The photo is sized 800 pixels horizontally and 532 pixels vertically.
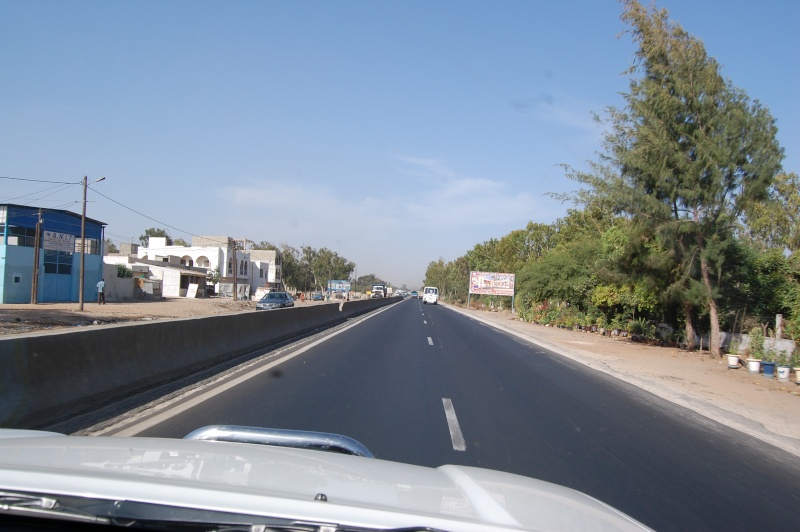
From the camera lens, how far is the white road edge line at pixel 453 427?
755cm

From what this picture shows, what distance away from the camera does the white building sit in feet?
245

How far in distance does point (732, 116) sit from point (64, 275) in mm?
46895

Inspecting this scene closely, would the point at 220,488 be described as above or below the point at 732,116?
below

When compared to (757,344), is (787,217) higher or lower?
higher

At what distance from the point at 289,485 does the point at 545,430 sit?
6.35 metres

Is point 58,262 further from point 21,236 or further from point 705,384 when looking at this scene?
point 705,384

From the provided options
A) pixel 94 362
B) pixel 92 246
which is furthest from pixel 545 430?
pixel 92 246

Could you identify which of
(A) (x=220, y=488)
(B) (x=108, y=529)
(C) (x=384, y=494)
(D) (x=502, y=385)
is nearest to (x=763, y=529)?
(C) (x=384, y=494)

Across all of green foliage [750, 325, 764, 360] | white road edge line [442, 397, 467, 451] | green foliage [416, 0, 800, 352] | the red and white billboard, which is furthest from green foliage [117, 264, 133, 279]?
white road edge line [442, 397, 467, 451]

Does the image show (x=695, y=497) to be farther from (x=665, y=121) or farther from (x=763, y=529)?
(x=665, y=121)

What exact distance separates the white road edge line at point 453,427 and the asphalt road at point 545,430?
0.03 meters

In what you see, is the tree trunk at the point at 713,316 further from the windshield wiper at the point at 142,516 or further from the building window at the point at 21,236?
the building window at the point at 21,236

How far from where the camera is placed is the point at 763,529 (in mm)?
5324

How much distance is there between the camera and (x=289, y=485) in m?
3.01
